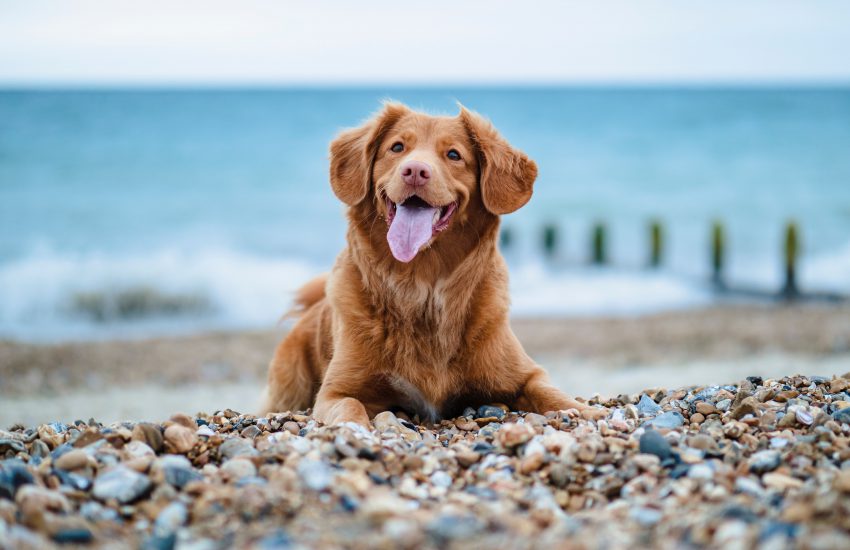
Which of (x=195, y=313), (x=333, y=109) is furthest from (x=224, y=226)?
(x=333, y=109)

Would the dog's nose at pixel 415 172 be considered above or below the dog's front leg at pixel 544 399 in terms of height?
above

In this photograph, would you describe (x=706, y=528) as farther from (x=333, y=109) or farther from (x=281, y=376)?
(x=333, y=109)

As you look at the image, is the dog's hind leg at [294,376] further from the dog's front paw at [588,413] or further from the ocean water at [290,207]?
the dog's front paw at [588,413]

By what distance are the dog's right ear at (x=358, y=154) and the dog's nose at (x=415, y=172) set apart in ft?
1.65

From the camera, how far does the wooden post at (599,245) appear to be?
18.2 m

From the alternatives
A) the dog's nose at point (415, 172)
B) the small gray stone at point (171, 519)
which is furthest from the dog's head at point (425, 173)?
the small gray stone at point (171, 519)

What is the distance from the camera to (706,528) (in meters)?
2.39

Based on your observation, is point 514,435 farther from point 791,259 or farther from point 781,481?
point 791,259

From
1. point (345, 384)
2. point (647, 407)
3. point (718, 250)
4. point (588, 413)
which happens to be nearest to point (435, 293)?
point (345, 384)

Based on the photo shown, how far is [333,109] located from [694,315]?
45.2 meters

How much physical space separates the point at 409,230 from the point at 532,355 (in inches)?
268

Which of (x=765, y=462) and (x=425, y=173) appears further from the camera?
(x=425, y=173)

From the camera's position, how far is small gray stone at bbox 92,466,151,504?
2.95 m

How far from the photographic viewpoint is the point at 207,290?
1499 cm
